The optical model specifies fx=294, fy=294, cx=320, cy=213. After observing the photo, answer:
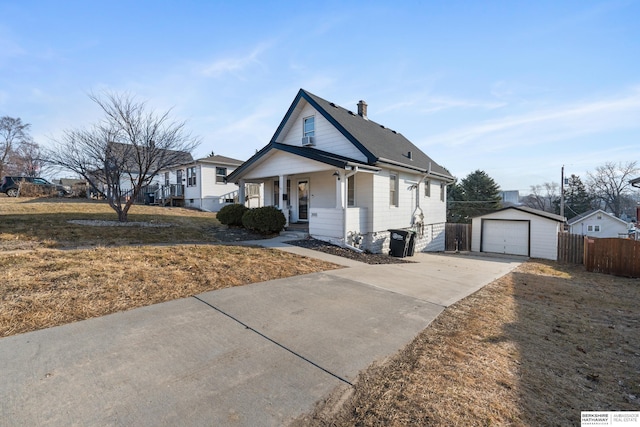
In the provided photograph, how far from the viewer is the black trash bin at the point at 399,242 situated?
1224 centimetres

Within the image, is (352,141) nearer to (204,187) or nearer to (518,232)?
(518,232)

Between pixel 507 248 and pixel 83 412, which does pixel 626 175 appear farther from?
pixel 83 412

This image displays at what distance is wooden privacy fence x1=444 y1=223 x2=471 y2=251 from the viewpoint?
1906 centimetres

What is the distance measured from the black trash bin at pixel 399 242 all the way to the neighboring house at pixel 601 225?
1323 inches

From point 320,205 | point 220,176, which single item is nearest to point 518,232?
point 320,205

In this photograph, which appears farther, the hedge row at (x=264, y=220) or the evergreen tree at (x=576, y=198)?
the evergreen tree at (x=576, y=198)

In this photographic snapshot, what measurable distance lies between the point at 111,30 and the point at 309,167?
304 inches

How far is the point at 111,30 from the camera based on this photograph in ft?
30.5

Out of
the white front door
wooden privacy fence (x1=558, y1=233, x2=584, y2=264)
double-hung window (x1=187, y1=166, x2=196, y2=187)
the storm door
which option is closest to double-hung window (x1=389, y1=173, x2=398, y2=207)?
the white front door

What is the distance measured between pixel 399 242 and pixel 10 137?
44219 millimetres

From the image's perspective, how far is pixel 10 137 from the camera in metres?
32.8

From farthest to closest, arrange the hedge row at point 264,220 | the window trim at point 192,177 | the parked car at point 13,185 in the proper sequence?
the window trim at point 192,177, the parked car at point 13,185, the hedge row at point 264,220

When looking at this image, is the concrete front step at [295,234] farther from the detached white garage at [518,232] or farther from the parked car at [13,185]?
the parked car at [13,185]

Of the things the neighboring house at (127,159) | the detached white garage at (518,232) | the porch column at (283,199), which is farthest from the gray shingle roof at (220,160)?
the detached white garage at (518,232)
